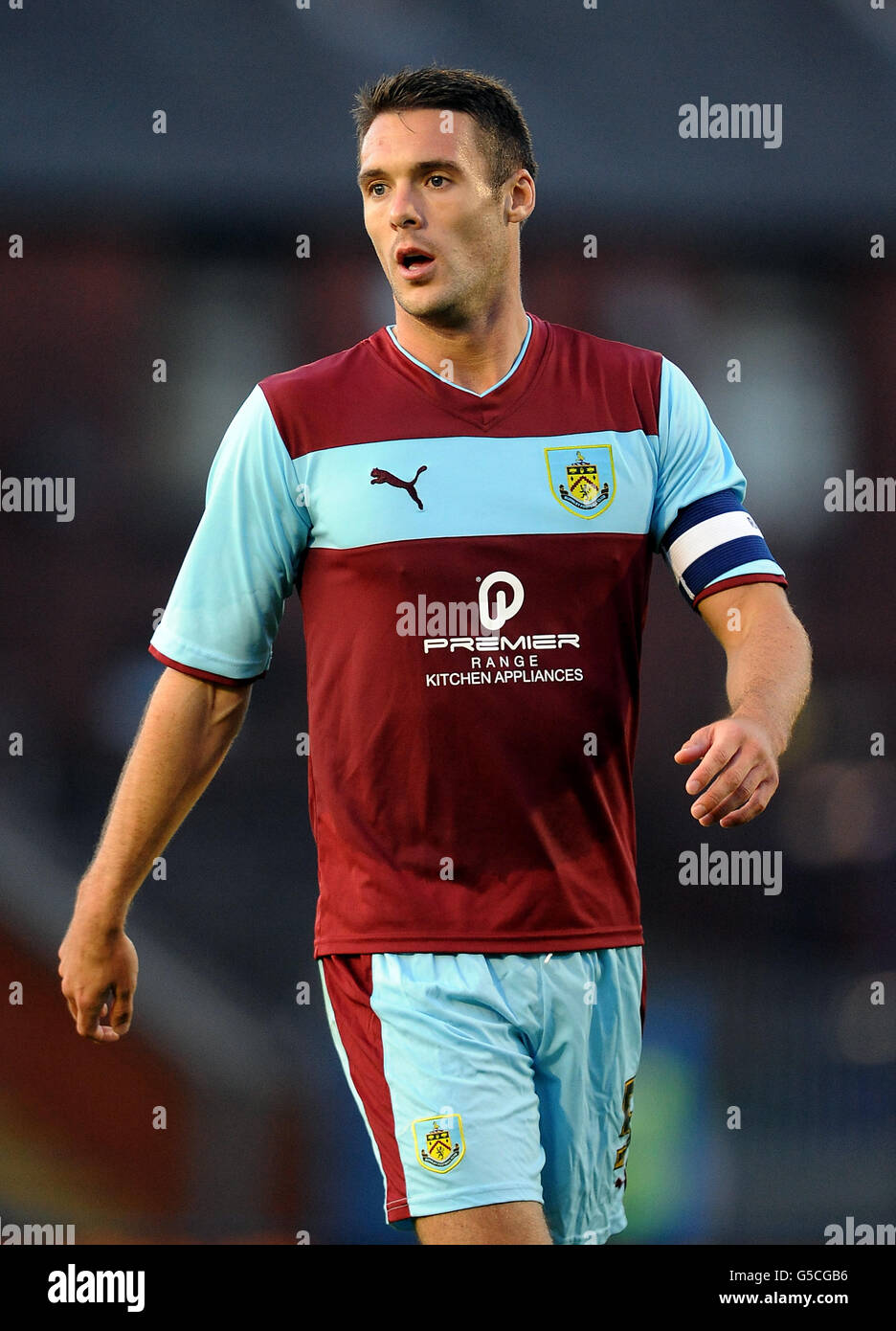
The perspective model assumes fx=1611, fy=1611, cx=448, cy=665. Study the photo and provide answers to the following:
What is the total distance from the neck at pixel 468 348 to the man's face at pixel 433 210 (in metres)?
0.02

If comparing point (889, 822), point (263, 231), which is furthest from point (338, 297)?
point (889, 822)

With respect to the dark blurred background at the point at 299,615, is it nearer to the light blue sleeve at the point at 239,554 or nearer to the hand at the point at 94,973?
the hand at the point at 94,973

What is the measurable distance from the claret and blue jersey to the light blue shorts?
0.05 m

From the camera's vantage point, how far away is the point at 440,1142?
8.63ft

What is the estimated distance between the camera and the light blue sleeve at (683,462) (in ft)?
9.73

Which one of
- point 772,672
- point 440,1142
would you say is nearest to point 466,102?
point 772,672

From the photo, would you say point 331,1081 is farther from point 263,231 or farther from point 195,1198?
point 263,231

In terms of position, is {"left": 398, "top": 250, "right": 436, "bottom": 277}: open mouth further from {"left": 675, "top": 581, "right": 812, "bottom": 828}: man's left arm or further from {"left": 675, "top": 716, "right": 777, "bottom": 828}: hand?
{"left": 675, "top": 716, "right": 777, "bottom": 828}: hand

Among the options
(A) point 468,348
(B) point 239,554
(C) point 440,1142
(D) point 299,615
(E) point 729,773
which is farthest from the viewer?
(D) point 299,615

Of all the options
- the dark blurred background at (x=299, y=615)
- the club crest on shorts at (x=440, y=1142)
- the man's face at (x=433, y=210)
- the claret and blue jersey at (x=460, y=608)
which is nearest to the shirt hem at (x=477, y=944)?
the claret and blue jersey at (x=460, y=608)

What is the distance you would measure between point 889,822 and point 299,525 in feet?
10.2

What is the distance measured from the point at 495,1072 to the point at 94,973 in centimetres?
79

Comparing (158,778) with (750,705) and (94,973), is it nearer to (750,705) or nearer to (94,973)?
(94,973)

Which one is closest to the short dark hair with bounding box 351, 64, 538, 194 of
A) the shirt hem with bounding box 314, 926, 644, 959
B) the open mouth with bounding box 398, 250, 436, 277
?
the open mouth with bounding box 398, 250, 436, 277
